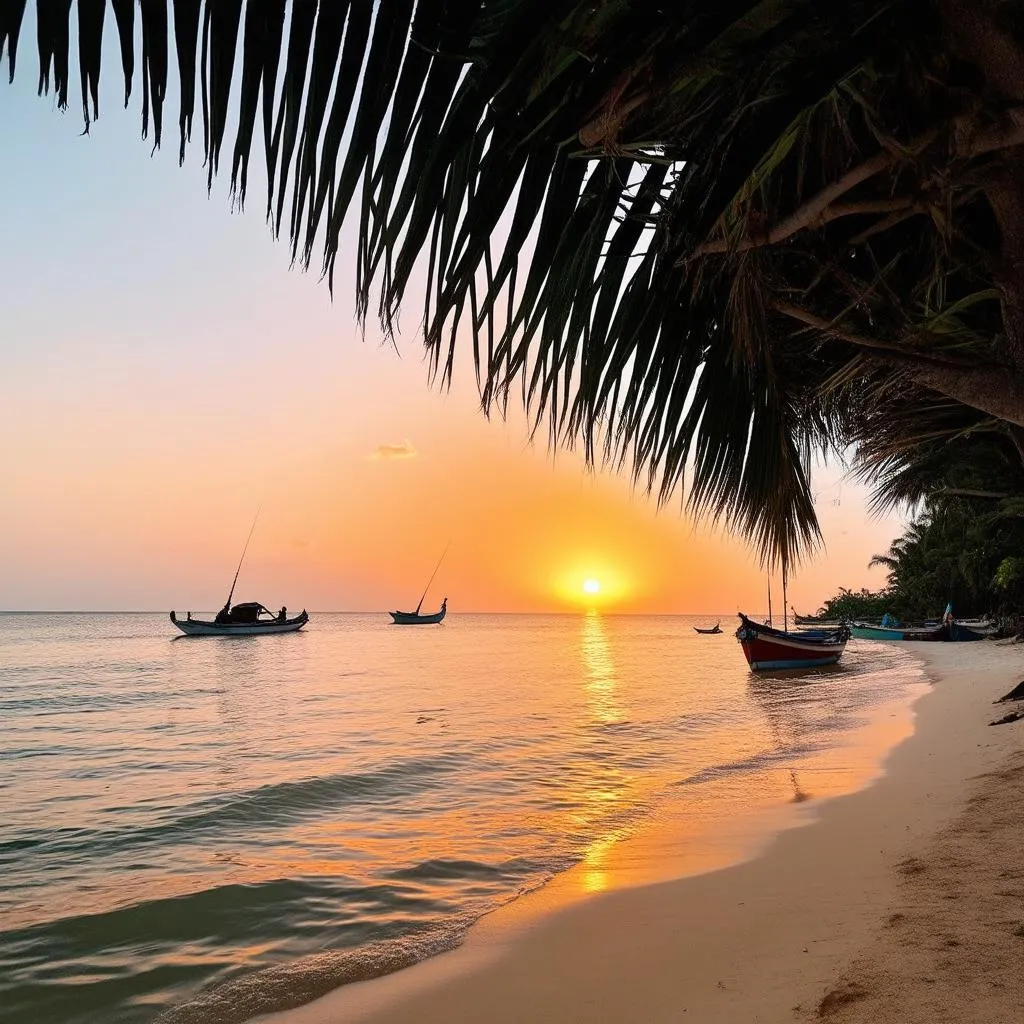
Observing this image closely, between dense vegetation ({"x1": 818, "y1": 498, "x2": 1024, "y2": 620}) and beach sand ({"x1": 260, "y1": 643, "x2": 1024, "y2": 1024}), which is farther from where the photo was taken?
dense vegetation ({"x1": 818, "y1": 498, "x2": 1024, "y2": 620})

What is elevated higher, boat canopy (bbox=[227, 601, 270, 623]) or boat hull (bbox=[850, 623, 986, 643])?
boat canopy (bbox=[227, 601, 270, 623])

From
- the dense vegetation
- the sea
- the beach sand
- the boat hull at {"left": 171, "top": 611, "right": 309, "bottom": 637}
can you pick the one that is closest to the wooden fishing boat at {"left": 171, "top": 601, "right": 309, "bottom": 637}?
the boat hull at {"left": 171, "top": 611, "right": 309, "bottom": 637}

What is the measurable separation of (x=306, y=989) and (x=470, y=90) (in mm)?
4351

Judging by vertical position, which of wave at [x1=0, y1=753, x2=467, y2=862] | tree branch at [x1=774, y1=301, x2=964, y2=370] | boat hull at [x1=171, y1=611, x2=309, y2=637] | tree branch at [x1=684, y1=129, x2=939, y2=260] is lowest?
wave at [x1=0, y1=753, x2=467, y2=862]

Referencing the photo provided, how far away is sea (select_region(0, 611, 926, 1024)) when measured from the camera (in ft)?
15.6

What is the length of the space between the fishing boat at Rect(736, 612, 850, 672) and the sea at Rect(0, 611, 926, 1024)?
7.05m

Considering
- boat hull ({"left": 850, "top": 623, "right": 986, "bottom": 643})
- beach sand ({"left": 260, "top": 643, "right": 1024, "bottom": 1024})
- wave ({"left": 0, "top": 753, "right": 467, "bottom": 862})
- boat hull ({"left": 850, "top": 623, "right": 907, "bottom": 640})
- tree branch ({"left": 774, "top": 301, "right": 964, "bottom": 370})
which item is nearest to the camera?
tree branch ({"left": 774, "top": 301, "right": 964, "bottom": 370})

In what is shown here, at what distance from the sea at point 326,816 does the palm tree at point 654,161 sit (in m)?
3.76

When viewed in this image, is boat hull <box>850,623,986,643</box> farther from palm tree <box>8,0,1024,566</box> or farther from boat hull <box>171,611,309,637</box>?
boat hull <box>171,611,309,637</box>

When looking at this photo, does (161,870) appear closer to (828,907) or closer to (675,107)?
(828,907)

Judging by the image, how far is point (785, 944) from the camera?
11.7 ft

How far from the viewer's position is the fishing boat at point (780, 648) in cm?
2850

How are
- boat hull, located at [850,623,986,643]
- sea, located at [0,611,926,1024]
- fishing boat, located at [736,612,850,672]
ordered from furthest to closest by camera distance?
boat hull, located at [850,623,986,643] → fishing boat, located at [736,612,850,672] → sea, located at [0,611,926,1024]

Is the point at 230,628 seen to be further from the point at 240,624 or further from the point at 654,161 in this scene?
the point at 654,161
